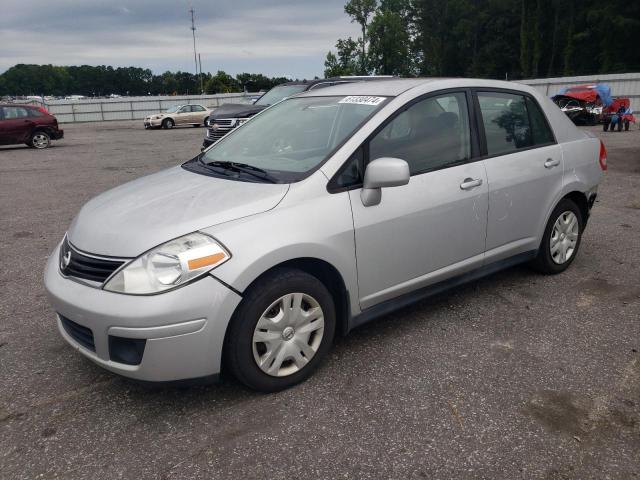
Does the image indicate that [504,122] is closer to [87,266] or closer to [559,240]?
[559,240]

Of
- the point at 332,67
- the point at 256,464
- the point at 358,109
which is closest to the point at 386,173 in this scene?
the point at 358,109

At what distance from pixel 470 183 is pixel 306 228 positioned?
4.50 feet

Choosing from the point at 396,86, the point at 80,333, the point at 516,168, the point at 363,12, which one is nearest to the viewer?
the point at 80,333

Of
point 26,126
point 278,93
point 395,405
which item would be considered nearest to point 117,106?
point 26,126

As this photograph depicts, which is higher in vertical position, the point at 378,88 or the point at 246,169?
the point at 378,88

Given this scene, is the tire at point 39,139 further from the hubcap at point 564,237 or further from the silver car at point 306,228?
the hubcap at point 564,237

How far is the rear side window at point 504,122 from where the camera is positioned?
12.9ft

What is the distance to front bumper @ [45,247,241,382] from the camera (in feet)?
8.27

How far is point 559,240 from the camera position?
458cm

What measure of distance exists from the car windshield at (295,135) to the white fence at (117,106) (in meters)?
36.8

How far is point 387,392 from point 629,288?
260cm

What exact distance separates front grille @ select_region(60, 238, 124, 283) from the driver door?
1336 mm

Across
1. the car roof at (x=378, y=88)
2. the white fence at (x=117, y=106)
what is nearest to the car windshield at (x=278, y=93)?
the car roof at (x=378, y=88)

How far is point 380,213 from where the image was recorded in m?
3.19
